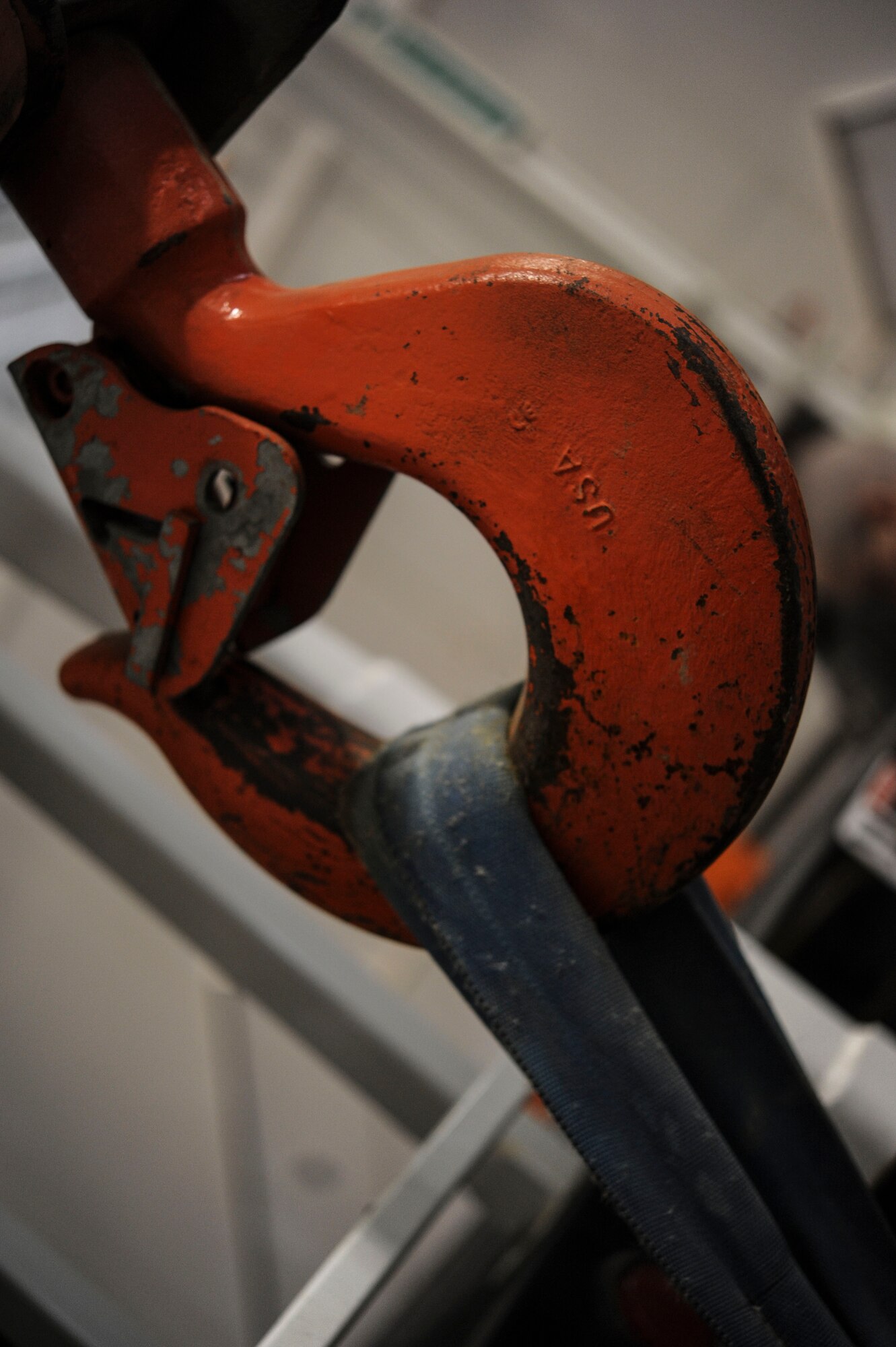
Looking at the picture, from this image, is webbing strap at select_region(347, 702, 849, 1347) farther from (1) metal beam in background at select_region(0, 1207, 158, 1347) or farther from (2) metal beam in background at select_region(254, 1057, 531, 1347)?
(1) metal beam in background at select_region(0, 1207, 158, 1347)

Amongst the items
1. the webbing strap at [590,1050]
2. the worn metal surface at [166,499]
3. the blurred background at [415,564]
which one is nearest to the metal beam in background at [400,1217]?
the blurred background at [415,564]

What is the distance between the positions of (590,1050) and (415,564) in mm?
1291

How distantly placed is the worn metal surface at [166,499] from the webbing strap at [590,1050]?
0.15 m

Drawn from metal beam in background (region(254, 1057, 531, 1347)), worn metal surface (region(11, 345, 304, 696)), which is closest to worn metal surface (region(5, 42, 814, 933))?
worn metal surface (region(11, 345, 304, 696))

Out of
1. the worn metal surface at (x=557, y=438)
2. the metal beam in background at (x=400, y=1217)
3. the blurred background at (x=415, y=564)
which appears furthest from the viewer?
the blurred background at (x=415, y=564)

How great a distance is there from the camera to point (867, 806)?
1.89 metres

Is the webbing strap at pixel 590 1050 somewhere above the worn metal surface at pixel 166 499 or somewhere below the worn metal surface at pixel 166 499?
below

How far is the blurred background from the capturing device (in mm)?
675

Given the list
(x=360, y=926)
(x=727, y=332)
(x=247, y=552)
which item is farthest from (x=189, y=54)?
(x=727, y=332)

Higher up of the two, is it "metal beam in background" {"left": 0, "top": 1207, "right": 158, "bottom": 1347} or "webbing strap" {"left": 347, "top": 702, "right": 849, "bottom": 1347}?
"webbing strap" {"left": 347, "top": 702, "right": 849, "bottom": 1347}

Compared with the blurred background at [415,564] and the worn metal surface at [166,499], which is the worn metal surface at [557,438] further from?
the blurred background at [415,564]

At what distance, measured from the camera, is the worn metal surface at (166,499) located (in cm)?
48

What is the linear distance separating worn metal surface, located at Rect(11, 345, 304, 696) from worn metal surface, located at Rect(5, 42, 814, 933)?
0.08ft

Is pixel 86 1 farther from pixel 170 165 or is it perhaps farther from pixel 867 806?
pixel 867 806
